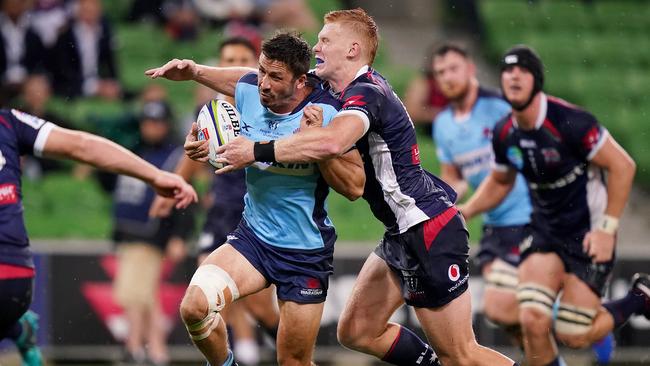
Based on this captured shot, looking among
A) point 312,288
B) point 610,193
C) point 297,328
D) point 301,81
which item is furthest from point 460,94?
point 297,328

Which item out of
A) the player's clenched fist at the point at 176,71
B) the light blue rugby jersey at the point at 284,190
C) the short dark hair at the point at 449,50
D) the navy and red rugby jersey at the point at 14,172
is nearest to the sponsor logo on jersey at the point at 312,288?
the light blue rugby jersey at the point at 284,190

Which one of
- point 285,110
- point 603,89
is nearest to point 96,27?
point 603,89

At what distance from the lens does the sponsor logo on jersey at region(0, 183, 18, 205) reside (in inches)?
261

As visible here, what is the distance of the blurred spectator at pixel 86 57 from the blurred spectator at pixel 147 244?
2515 mm

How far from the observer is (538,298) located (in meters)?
8.26

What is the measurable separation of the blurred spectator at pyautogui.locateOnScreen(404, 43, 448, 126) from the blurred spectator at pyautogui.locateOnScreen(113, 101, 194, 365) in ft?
10.7

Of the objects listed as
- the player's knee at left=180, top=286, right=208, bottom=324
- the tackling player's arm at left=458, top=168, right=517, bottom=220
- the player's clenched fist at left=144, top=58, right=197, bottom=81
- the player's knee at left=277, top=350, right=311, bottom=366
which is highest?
the player's clenched fist at left=144, top=58, right=197, bottom=81

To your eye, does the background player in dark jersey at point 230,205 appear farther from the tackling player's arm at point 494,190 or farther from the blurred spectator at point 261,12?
the blurred spectator at point 261,12

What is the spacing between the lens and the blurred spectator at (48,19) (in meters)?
13.9

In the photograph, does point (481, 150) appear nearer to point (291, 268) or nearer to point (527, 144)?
point (527, 144)

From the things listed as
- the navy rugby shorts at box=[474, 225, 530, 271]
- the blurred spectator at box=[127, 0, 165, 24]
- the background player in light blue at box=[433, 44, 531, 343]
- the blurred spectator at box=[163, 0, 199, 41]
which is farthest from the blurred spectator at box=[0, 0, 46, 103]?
the navy rugby shorts at box=[474, 225, 530, 271]

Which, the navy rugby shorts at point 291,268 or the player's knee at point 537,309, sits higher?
the navy rugby shorts at point 291,268

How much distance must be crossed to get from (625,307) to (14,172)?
4.33 metres

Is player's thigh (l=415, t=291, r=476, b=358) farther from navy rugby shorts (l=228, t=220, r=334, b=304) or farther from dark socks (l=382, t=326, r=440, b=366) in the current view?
navy rugby shorts (l=228, t=220, r=334, b=304)
